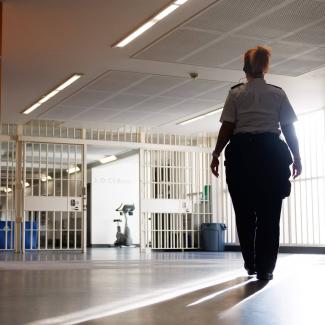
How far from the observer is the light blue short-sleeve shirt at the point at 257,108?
10.5ft

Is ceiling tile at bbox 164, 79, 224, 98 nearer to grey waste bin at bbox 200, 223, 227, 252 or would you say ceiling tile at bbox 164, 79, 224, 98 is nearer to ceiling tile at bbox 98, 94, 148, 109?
ceiling tile at bbox 98, 94, 148, 109

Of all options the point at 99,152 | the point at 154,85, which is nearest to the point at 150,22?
the point at 154,85

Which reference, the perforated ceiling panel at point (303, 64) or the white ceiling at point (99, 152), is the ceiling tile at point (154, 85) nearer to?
the perforated ceiling panel at point (303, 64)

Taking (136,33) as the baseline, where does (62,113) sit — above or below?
below

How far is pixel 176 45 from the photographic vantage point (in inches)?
271

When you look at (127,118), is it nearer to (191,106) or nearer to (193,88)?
(191,106)

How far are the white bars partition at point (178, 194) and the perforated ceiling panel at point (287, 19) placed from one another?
640cm

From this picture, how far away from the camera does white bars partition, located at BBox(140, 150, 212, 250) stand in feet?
42.1

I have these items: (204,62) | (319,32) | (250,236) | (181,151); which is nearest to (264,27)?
(319,32)

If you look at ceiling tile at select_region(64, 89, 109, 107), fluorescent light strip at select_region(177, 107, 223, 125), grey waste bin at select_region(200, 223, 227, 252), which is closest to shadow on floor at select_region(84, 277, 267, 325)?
ceiling tile at select_region(64, 89, 109, 107)

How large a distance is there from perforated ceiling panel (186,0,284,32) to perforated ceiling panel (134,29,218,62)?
0.24m

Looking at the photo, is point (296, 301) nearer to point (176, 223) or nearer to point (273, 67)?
point (273, 67)

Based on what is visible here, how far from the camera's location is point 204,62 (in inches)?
300

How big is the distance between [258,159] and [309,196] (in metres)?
8.52
